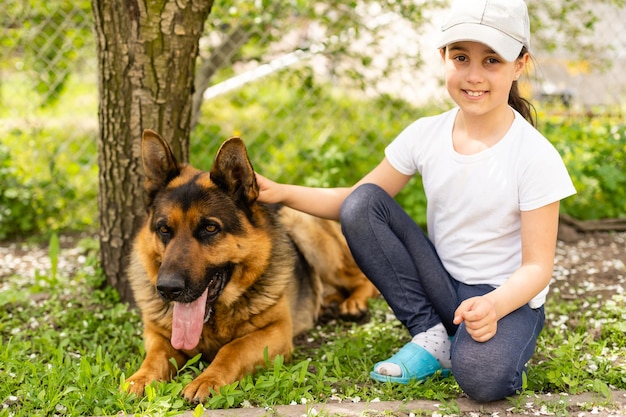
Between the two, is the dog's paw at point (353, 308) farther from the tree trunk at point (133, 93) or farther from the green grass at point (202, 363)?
the tree trunk at point (133, 93)

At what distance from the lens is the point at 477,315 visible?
2.65 meters

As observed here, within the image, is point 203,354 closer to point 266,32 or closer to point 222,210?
point 222,210

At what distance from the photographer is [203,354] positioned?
337 cm

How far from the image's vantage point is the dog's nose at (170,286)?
2.84m

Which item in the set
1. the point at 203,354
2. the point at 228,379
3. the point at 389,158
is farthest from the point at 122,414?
the point at 389,158

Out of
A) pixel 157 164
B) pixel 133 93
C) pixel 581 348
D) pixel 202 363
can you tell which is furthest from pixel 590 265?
pixel 133 93

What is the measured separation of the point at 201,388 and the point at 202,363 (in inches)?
20.1

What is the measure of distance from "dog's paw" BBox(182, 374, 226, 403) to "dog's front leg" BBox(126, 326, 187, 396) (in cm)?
20

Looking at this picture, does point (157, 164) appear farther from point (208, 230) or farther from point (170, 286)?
point (170, 286)

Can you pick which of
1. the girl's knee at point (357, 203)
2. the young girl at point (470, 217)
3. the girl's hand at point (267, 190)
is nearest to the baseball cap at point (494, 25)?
the young girl at point (470, 217)

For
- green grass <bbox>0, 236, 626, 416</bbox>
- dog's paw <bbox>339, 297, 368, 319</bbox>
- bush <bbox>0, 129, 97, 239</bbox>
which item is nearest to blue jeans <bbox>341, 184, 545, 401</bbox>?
green grass <bbox>0, 236, 626, 416</bbox>

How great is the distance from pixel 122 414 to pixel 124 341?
3.56 feet

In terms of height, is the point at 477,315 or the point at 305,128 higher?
the point at 305,128

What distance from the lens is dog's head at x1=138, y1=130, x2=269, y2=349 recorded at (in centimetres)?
299
